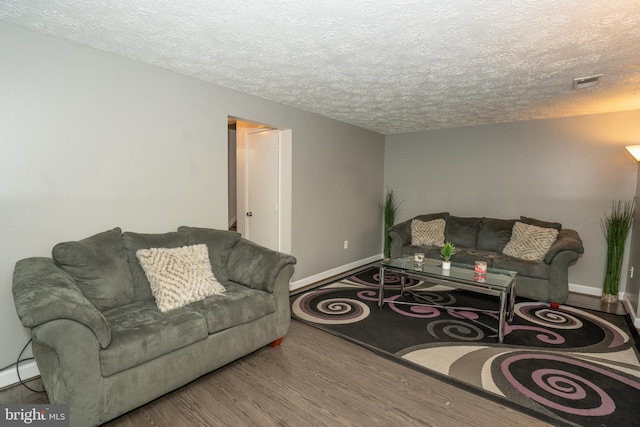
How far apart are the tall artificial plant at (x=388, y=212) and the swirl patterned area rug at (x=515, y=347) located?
170cm

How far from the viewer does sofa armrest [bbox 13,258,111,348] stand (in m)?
1.56

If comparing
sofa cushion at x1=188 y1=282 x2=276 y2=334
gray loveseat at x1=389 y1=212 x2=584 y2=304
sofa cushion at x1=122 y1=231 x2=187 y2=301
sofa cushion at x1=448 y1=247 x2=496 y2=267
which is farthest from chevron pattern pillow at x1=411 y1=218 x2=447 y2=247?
sofa cushion at x1=122 y1=231 x2=187 y2=301

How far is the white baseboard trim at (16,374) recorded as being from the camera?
217 cm

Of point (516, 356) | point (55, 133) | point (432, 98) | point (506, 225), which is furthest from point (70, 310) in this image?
point (506, 225)

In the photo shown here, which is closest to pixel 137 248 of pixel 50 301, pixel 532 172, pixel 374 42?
pixel 50 301

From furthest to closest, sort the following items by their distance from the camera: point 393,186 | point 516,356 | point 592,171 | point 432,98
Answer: point 393,186 < point 592,171 < point 432,98 < point 516,356

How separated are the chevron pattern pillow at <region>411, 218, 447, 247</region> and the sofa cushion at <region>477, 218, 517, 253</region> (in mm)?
555

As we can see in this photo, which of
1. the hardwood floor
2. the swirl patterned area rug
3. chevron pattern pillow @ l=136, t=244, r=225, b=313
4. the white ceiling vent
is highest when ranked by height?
the white ceiling vent

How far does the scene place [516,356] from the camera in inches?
105

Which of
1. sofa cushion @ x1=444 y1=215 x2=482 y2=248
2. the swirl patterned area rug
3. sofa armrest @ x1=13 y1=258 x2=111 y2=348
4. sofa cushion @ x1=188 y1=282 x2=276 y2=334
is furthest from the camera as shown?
sofa cushion @ x1=444 y1=215 x2=482 y2=248

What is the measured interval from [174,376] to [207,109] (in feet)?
7.99

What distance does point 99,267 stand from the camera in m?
2.29

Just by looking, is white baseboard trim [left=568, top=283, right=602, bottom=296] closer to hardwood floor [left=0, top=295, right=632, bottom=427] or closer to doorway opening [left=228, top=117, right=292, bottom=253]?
hardwood floor [left=0, top=295, right=632, bottom=427]

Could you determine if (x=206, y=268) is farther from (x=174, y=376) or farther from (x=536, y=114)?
(x=536, y=114)
